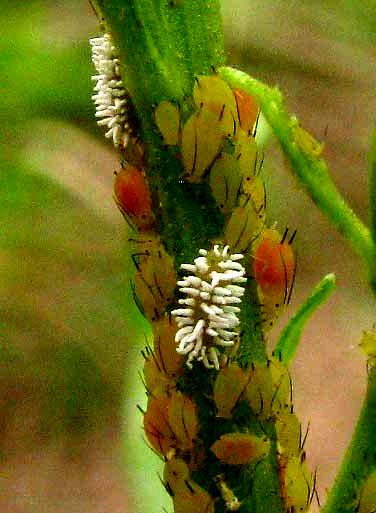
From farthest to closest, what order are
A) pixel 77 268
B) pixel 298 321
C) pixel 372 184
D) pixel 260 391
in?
pixel 77 268, pixel 298 321, pixel 260 391, pixel 372 184

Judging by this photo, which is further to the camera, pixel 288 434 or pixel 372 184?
pixel 288 434

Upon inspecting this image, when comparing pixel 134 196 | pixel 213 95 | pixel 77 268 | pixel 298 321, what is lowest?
pixel 77 268

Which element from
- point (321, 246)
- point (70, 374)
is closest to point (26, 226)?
point (70, 374)

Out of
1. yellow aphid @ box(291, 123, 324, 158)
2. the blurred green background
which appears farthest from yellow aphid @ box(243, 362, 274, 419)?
the blurred green background

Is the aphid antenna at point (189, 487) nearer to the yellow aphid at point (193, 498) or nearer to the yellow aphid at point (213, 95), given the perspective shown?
the yellow aphid at point (193, 498)

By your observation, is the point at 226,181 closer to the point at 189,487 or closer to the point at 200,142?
the point at 200,142

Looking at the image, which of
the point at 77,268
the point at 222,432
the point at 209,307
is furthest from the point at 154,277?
the point at 77,268

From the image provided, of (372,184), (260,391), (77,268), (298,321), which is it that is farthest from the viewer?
(77,268)

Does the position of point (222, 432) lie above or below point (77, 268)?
above

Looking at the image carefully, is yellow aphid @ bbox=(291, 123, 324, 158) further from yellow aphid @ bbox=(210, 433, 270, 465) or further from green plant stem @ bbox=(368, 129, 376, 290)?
yellow aphid @ bbox=(210, 433, 270, 465)
